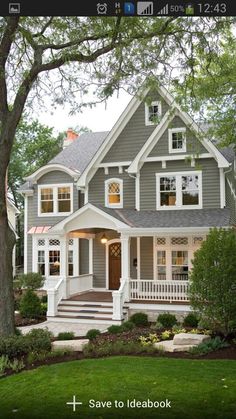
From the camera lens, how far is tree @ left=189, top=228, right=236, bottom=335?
930cm

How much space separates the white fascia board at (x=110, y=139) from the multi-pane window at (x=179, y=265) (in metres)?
5.06

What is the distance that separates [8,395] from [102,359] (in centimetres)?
271

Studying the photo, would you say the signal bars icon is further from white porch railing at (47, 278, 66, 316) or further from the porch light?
the porch light

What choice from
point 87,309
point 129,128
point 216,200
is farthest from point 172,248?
point 129,128

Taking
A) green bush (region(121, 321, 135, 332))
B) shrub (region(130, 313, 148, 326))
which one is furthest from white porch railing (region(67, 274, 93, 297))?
green bush (region(121, 321, 135, 332))

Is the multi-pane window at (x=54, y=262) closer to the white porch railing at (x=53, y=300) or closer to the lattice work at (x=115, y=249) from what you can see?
the lattice work at (x=115, y=249)

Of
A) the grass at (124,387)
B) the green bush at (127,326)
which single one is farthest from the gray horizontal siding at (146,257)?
the grass at (124,387)

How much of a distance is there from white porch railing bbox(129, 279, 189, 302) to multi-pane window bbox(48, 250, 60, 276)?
534 cm

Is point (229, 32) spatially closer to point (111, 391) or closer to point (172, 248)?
point (111, 391)

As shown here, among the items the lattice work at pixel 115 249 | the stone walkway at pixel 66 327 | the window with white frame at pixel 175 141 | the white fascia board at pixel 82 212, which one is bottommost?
the stone walkway at pixel 66 327

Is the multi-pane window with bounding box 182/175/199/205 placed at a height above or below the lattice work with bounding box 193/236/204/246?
above

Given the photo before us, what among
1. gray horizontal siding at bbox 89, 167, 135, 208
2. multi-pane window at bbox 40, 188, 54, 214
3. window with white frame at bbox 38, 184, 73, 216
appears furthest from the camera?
multi-pane window at bbox 40, 188, 54, 214

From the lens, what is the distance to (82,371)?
6.84 metres

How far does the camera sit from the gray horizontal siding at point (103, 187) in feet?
58.1
